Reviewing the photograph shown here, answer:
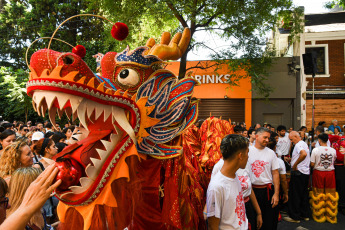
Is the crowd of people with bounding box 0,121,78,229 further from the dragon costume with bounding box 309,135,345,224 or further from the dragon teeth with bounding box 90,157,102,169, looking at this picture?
the dragon costume with bounding box 309,135,345,224

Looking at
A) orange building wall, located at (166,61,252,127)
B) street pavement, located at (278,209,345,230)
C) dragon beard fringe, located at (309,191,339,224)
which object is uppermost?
orange building wall, located at (166,61,252,127)

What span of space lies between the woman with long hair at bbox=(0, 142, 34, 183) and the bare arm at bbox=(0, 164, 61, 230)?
196cm

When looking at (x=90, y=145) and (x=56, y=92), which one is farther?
(x=90, y=145)

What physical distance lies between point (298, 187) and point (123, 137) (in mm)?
5382

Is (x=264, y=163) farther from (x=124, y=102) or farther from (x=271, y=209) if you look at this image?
(x=124, y=102)

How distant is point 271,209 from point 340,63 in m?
13.7

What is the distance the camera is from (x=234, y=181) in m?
2.47

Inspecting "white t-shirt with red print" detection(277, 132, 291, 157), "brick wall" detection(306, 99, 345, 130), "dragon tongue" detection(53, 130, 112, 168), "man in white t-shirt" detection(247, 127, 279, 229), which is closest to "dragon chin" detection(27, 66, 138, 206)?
"dragon tongue" detection(53, 130, 112, 168)

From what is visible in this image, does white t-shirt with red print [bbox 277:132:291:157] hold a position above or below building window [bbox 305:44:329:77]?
below

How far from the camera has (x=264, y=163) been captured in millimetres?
4234

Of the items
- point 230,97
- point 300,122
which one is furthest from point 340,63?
point 230,97

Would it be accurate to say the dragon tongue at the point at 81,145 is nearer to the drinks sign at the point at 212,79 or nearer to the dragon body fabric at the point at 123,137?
the dragon body fabric at the point at 123,137

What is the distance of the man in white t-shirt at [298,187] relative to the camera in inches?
242

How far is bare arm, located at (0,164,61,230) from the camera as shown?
4.06ft
